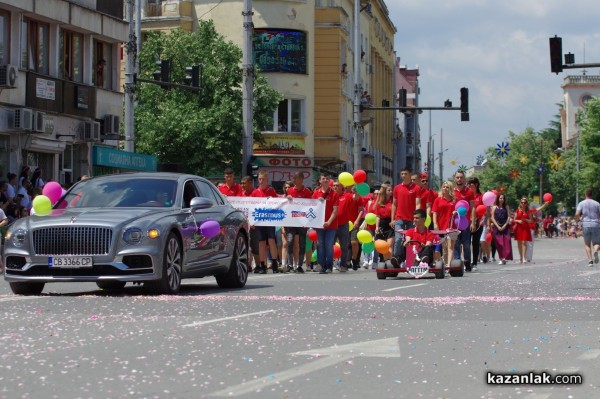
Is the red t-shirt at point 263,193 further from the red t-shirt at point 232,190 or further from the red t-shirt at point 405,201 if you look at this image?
the red t-shirt at point 405,201

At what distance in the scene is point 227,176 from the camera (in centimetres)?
2839

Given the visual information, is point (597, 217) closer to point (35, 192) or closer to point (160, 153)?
point (35, 192)

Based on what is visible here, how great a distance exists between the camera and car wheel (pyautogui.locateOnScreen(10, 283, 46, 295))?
59.4 ft

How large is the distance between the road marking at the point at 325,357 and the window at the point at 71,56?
3321 centimetres

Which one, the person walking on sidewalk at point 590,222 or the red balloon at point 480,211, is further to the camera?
the person walking on sidewalk at point 590,222

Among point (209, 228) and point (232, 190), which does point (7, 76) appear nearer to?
point (232, 190)

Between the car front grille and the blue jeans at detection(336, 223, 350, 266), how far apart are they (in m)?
12.5

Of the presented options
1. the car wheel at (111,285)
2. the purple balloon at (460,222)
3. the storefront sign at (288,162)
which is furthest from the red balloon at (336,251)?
the storefront sign at (288,162)

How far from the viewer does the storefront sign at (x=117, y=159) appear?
43.5 metres

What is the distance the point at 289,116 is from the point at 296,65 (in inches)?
89.2

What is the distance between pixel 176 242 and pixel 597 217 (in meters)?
18.4

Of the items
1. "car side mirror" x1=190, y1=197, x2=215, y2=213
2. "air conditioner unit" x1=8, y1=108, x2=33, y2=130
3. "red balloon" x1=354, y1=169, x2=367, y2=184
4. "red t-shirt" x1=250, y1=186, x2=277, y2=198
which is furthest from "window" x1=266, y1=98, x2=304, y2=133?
"car side mirror" x1=190, y1=197, x2=215, y2=213

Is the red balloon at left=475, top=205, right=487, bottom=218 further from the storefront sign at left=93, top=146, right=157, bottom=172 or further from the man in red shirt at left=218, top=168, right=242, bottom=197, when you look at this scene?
the storefront sign at left=93, top=146, right=157, bottom=172

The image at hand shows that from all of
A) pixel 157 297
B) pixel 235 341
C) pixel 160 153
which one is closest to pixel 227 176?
pixel 157 297
